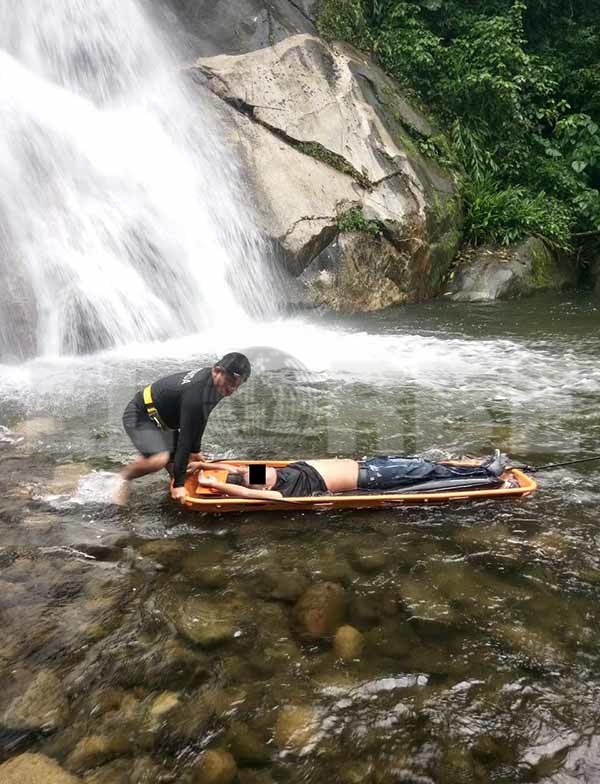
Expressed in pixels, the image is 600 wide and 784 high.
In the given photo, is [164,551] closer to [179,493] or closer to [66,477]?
[179,493]

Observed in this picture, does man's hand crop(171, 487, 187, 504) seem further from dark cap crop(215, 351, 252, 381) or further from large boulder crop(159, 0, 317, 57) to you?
large boulder crop(159, 0, 317, 57)

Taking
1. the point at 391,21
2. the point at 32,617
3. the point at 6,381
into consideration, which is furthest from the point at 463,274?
the point at 32,617

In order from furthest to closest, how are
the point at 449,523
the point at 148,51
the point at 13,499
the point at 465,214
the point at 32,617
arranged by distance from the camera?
the point at 465,214 < the point at 148,51 < the point at 13,499 < the point at 449,523 < the point at 32,617

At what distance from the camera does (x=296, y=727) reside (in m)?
2.54

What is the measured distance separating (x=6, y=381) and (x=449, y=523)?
17.5 ft

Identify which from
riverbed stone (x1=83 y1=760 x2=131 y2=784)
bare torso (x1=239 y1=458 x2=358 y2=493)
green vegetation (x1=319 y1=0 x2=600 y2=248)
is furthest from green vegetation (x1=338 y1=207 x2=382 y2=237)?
riverbed stone (x1=83 y1=760 x2=131 y2=784)

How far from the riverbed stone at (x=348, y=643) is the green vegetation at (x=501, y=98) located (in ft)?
36.2

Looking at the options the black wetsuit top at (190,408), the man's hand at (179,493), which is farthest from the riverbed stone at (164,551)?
the black wetsuit top at (190,408)

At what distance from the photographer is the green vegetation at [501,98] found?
1280 cm

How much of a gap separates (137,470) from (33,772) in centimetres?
224

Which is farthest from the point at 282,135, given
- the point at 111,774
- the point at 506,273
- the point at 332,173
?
the point at 111,774

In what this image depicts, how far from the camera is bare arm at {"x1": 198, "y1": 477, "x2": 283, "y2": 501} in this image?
408 centimetres

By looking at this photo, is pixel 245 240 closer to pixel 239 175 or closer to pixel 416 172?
pixel 239 175

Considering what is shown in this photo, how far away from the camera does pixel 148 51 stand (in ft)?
38.4
